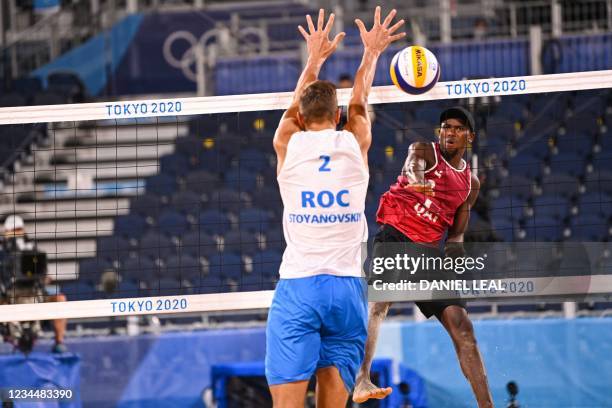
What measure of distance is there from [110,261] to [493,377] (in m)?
6.65

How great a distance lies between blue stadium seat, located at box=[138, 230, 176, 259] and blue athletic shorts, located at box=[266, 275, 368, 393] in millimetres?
8171

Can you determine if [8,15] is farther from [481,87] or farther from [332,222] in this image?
[332,222]

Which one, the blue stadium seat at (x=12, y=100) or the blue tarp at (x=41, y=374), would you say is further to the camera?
the blue stadium seat at (x=12, y=100)

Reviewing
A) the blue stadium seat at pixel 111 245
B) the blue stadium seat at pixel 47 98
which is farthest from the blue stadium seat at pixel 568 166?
the blue stadium seat at pixel 47 98

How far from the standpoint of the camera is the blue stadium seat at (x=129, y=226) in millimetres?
15135

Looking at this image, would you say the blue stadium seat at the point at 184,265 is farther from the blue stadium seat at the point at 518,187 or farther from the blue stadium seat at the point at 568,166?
the blue stadium seat at the point at 568,166

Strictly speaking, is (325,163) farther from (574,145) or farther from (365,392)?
(574,145)

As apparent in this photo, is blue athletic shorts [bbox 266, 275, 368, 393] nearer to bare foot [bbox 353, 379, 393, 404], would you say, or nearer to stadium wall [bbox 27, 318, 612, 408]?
bare foot [bbox 353, 379, 393, 404]

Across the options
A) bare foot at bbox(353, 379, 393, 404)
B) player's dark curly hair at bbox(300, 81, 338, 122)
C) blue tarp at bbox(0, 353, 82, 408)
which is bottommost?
blue tarp at bbox(0, 353, 82, 408)

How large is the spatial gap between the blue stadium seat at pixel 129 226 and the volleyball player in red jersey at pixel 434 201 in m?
7.36

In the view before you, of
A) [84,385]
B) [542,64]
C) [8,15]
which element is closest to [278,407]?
[84,385]

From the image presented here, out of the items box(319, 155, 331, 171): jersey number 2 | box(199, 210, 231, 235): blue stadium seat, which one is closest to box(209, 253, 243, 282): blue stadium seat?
box(199, 210, 231, 235): blue stadium seat

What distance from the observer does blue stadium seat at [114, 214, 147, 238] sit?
15.1m

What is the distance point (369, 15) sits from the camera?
19.9 meters
